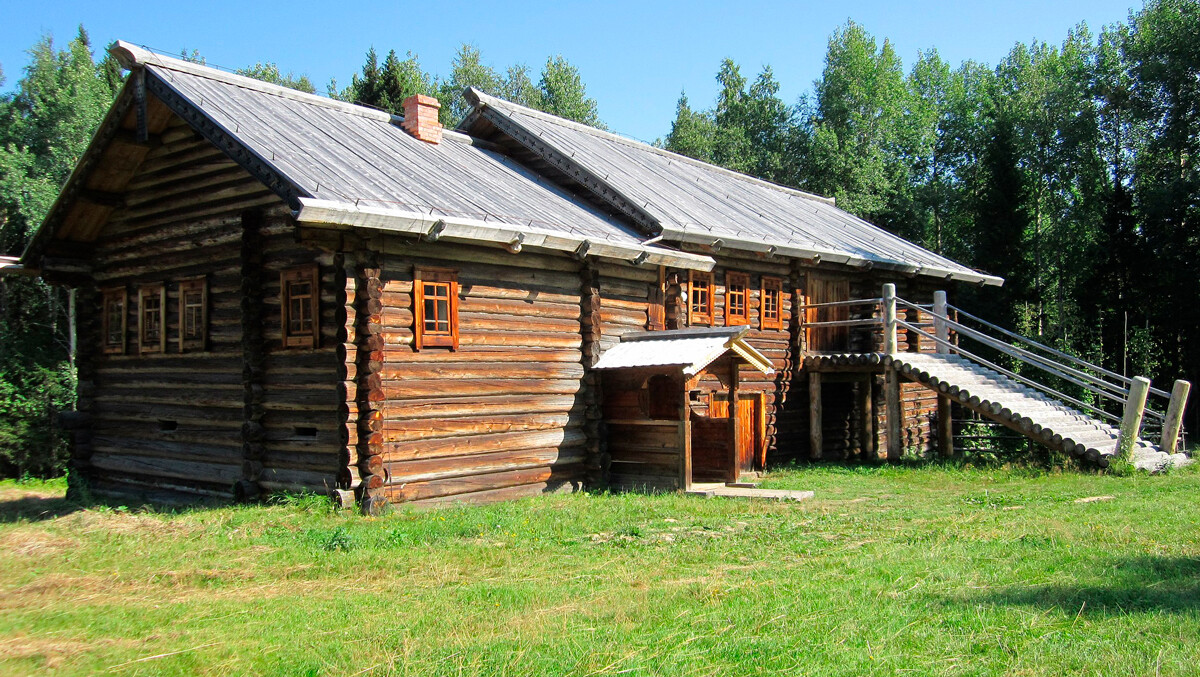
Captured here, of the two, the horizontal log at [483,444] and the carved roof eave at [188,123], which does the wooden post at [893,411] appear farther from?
the carved roof eave at [188,123]

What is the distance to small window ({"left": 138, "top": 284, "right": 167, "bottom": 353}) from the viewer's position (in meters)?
16.4

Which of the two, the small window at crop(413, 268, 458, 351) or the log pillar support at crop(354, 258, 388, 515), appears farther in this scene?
the small window at crop(413, 268, 458, 351)

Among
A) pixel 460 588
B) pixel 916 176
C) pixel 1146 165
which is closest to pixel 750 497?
pixel 460 588

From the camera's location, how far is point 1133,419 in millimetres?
15930

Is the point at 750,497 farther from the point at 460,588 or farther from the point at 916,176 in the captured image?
the point at 916,176

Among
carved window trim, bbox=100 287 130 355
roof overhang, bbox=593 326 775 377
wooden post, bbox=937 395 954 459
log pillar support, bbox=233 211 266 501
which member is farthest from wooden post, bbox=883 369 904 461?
carved window trim, bbox=100 287 130 355

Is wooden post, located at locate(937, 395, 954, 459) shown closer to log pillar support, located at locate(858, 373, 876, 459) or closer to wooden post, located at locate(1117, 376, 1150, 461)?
log pillar support, located at locate(858, 373, 876, 459)

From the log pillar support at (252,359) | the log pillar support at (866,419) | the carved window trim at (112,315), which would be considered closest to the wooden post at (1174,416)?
the log pillar support at (866,419)

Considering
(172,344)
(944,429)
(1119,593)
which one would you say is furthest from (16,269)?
(944,429)

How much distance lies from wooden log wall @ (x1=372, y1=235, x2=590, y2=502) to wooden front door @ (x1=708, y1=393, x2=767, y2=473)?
3.99 metres

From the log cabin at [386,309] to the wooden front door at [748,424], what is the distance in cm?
6

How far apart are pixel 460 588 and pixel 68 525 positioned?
6472 mm

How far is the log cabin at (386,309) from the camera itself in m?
13.3

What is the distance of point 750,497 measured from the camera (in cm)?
1425
